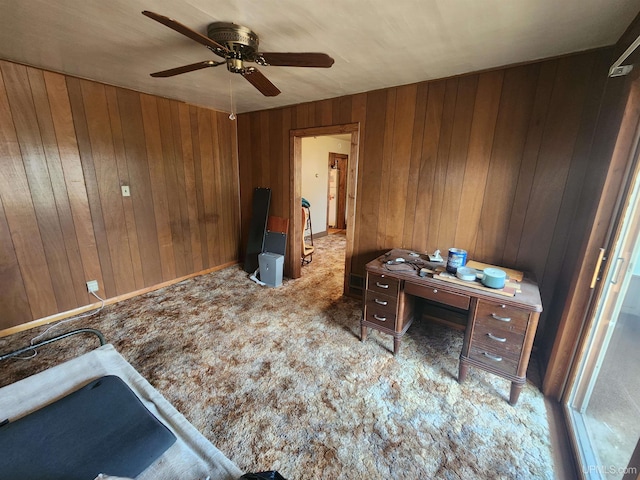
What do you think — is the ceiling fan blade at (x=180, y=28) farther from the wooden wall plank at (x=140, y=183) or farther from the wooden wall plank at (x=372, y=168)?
the wooden wall plank at (x=140, y=183)

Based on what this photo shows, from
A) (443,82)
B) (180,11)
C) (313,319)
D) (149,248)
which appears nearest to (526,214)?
(443,82)

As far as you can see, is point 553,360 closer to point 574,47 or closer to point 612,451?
point 612,451

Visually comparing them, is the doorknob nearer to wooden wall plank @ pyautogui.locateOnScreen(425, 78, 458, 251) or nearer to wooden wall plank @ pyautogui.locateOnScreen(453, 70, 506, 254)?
wooden wall plank @ pyautogui.locateOnScreen(453, 70, 506, 254)

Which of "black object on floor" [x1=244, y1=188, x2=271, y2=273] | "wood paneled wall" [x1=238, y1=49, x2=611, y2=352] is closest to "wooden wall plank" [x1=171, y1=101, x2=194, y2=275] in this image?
"black object on floor" [x1=244, y1=188, x2=271, y2=273]

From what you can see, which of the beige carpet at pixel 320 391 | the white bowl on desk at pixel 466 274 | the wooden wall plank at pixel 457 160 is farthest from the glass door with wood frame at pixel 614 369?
the wooden wall plank at pixel 457 160

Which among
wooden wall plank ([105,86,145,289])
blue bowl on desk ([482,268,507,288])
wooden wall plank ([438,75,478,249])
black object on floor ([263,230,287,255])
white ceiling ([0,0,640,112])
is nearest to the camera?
white ceiling ([0,0,640,112])

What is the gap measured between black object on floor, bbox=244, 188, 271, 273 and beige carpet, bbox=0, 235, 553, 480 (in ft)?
3.57

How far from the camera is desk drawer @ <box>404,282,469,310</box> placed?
191 cm

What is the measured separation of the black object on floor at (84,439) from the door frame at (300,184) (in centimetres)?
245

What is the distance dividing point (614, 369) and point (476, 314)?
669mm

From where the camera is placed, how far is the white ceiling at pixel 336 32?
56.5 inches

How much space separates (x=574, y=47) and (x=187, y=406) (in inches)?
139

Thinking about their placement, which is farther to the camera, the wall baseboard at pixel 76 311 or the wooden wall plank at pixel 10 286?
the wall baseboard at pixel 76 311

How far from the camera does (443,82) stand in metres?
2.40
